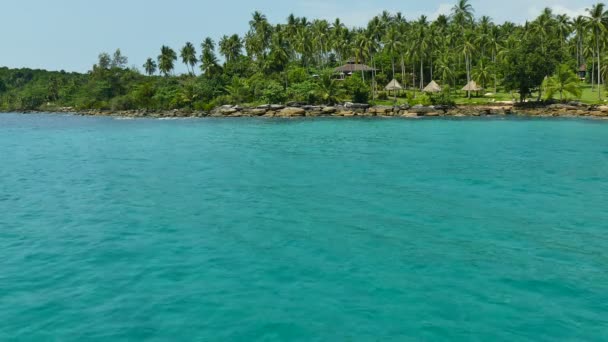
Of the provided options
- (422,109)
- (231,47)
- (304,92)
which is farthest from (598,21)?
(231,47)

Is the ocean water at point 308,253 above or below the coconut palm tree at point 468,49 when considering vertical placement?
below

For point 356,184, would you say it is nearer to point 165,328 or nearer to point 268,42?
point 165,328

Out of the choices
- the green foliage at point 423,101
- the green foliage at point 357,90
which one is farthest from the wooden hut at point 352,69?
the green foliage at point 423,101

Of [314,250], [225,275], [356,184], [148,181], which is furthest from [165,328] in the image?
[148,181]

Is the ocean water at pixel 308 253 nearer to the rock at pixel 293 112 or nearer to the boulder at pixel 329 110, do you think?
the boulder at pixel 329 110

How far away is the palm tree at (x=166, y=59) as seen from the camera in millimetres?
125688

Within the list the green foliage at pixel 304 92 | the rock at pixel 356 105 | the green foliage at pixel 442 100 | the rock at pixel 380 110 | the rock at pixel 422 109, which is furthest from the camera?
the green foliage at pixel 304 92

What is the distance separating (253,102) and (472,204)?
7838 centimetres

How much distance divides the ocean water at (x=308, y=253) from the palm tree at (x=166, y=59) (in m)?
103

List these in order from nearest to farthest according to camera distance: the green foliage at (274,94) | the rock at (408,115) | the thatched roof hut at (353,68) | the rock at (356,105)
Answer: the rock at (408,115) → the rock at (356,105) → the green foliage at (274,94) → the thatched roof hut at (353,68)

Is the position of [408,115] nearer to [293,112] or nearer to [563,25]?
[293,112]

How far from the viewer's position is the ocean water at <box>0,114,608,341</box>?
9.11 metres

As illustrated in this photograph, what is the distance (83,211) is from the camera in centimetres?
1811

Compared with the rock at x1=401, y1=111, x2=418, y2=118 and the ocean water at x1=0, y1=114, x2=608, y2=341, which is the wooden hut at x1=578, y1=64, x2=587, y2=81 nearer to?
the rock at x1=401, y1=111, x2=418, y2=118
